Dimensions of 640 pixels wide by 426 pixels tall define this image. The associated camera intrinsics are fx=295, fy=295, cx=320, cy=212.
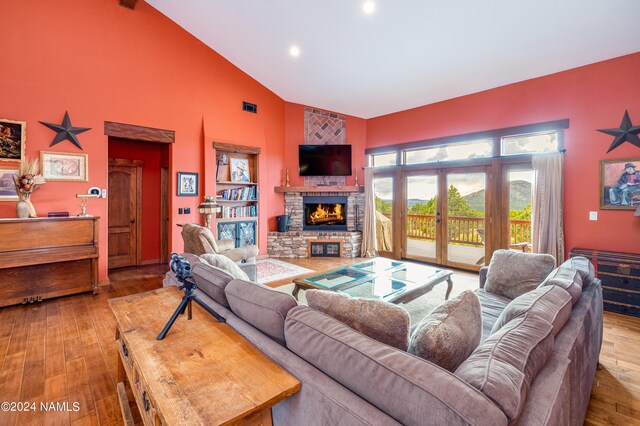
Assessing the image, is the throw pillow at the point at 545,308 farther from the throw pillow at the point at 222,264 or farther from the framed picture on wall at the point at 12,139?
the framed picture on wall at the point at 12,139

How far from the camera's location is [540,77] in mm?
4512

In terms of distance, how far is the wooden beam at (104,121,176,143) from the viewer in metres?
4.49

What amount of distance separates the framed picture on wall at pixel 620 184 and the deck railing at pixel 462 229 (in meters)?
1.03

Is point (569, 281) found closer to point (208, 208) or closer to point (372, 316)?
point (372, 316)

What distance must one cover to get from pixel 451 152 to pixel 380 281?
3.48m

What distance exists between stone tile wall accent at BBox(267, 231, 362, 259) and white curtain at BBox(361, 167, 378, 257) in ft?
0.88

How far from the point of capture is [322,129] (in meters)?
6.87

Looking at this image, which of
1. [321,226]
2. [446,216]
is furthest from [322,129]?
[446,216]

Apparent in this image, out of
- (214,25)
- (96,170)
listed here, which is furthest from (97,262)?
(214,25)

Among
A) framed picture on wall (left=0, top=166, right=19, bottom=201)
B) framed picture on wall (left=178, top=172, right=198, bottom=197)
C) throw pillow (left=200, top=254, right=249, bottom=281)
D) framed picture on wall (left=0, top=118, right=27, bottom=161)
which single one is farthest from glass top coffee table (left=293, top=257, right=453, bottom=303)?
framed picture on wall (left=0, top=118, right=27, bottom=161)

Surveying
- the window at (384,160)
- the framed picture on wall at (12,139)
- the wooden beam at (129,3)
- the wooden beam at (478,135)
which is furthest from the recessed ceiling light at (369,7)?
the framed picture on wall at (12,139)

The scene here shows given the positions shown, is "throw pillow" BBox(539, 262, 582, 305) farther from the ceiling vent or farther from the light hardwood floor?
the ceiling vent

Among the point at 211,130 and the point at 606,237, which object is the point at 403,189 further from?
the point at 211,130

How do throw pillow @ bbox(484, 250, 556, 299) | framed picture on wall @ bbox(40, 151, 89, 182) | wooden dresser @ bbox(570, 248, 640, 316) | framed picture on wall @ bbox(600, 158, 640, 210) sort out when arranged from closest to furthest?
throw pillow @ bbox(484, 250, 556, 299) < wooden dresser @ bbox(570, 248, 640, 316) < framed picture on wall @ bbox(600, 158, 640, 210) < framed picture on wall @ bbox(40, 151, 89, 182)
